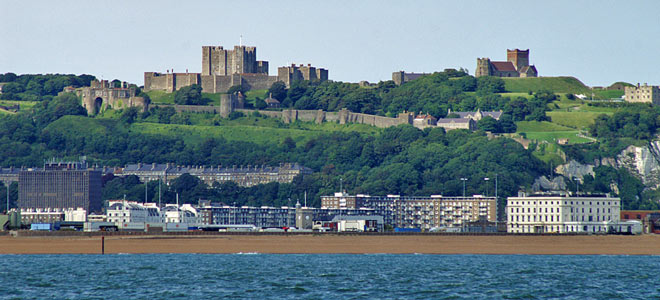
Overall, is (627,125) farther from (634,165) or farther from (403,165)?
(403,165)

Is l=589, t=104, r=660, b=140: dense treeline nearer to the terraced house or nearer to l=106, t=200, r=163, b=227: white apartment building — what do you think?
the terraced house

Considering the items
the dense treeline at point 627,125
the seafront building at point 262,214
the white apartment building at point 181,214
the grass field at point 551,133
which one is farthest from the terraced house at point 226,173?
the dense treeline at point 627,125

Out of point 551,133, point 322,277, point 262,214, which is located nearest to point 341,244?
point 322,277

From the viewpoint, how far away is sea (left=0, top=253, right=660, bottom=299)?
226ft

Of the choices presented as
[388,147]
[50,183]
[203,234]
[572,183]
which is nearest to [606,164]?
[572,183]

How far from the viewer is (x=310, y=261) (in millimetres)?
95688

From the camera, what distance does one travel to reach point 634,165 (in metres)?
181

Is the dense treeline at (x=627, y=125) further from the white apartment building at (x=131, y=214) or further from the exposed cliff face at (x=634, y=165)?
the white apartment building at (x=131, y=214)

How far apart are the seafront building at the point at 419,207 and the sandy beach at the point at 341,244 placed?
44910mm

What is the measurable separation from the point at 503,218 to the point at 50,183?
199 feet

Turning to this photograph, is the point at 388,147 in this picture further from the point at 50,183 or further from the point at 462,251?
the point at 462,251

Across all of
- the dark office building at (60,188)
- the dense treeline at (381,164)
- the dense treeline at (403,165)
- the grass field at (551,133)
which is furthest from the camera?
the grass field at (551,133)

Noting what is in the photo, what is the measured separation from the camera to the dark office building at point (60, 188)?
171375 mm

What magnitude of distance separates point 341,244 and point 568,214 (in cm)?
3499
